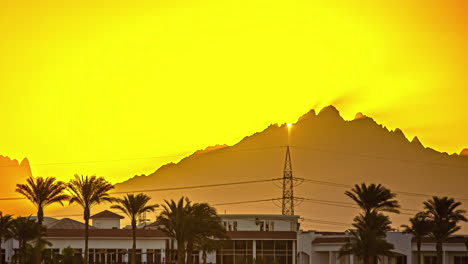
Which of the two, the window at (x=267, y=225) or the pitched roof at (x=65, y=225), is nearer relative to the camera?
the window at (x=267, y=225)

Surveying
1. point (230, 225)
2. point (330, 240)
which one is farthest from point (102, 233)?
point (330, 240)

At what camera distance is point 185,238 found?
354 feet

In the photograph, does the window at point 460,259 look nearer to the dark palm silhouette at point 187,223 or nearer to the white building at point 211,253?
the white building at point 211,253

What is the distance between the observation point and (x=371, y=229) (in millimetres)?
114438

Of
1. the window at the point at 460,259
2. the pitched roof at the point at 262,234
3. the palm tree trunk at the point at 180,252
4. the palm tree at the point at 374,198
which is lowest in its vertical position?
the window at the point at 460,259

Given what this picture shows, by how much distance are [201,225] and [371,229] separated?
18.4 m

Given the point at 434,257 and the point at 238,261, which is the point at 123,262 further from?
the point at 434,257

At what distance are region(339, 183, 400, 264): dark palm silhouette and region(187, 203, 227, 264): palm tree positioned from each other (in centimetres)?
1305

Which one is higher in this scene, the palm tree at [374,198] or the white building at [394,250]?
the palm tree at [374,198]

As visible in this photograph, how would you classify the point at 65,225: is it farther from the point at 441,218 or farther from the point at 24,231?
the point at 441,218

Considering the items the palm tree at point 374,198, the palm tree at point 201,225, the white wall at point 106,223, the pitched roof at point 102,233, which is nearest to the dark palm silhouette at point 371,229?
the palm tree at point 374,198

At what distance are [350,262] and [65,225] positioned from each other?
4204 cm

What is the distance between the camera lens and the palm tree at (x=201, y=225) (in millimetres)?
107562

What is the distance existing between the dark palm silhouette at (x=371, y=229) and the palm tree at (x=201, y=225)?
13049 mm
